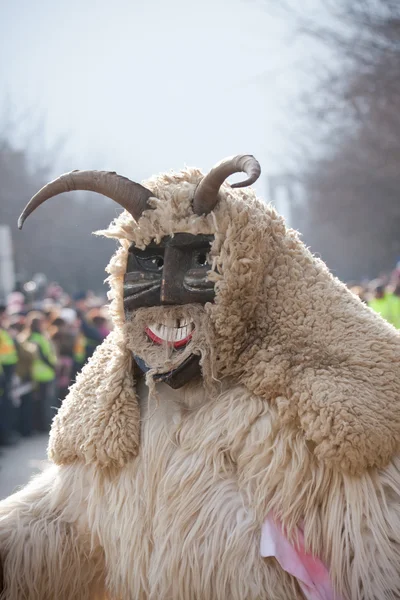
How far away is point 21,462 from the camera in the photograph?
10.2m

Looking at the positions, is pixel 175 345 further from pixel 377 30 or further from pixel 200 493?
pixel 377 30

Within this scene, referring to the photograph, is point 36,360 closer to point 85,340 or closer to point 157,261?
point 85,340

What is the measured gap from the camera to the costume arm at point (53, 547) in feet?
9.86

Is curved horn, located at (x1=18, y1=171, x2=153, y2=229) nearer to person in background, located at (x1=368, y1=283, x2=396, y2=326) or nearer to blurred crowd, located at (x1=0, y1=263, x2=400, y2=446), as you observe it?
blurred crowd, located at (x1=0, y1=263, x2=400, y2=446)

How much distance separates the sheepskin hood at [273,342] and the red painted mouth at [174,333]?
9 cm

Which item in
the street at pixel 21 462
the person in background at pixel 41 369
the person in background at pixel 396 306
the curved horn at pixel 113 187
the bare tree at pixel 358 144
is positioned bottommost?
the street at pixel 21 462

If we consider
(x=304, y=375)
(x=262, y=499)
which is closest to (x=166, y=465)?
(x=262, y=499)

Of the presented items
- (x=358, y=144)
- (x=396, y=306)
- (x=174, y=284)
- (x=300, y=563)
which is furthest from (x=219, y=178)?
(x=358, y=144)

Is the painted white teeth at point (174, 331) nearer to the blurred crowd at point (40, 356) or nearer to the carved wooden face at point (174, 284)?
the carved wooden face at point (174, 284)

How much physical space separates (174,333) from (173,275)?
210mm

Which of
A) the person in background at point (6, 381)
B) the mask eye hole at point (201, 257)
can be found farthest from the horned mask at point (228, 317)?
the person in background at point (6, 381)

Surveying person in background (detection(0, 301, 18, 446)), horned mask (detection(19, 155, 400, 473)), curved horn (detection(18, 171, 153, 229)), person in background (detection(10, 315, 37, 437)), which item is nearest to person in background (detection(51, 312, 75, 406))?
person in background (detection(10, 315, 37, 437))

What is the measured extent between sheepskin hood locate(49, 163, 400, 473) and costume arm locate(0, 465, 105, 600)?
171 mm

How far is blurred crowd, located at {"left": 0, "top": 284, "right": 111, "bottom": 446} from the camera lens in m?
11.7
